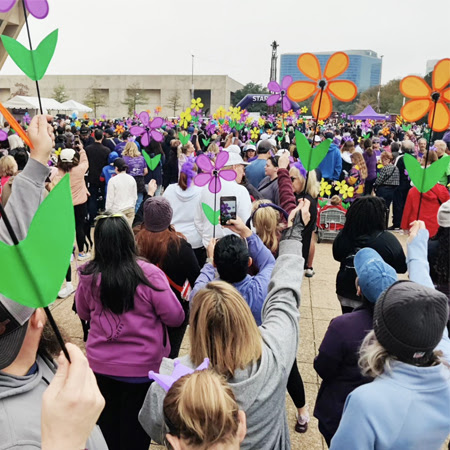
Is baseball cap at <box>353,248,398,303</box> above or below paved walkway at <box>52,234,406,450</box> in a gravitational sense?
above

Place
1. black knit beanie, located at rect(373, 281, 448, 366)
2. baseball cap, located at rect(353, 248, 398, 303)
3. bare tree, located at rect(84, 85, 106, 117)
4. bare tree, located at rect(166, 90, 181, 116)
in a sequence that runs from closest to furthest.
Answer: black knit beanie, located at rect(373, 281, 448, 366) → baseball cap, located at rect(353, 248, 398, 303) → bare tree, located at rect(84, 85, 106, 117) → bare tree, located at rect(166, 90, 181, 116)

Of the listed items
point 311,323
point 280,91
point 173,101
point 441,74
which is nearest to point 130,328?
point 441,74

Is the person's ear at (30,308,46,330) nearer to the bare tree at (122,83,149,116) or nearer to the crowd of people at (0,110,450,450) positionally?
the crowd of people at (0,110,450,450)

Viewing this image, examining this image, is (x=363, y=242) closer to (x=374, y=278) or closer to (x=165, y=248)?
(x=374, y=278)

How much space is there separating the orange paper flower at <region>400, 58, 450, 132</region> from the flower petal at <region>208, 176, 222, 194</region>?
159 cm

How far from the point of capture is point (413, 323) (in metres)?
1.33

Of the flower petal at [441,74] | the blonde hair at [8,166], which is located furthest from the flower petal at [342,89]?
the blonde hair at [8,166]

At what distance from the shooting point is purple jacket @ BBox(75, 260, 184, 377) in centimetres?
220

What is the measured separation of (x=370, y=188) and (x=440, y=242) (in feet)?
22.9

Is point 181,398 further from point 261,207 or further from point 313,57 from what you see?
point 313,57

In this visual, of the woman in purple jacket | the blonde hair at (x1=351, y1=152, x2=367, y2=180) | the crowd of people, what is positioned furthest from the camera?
the blonde hair at (x1=351, y1=152, x2=367, y2=180)

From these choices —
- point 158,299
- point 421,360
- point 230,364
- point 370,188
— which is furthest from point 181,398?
point 370,188

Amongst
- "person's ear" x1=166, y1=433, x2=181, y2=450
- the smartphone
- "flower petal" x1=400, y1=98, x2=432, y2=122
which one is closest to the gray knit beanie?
"flower petal" x1=400, y1=98, x2=432, y2=122

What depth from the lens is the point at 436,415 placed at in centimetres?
133
